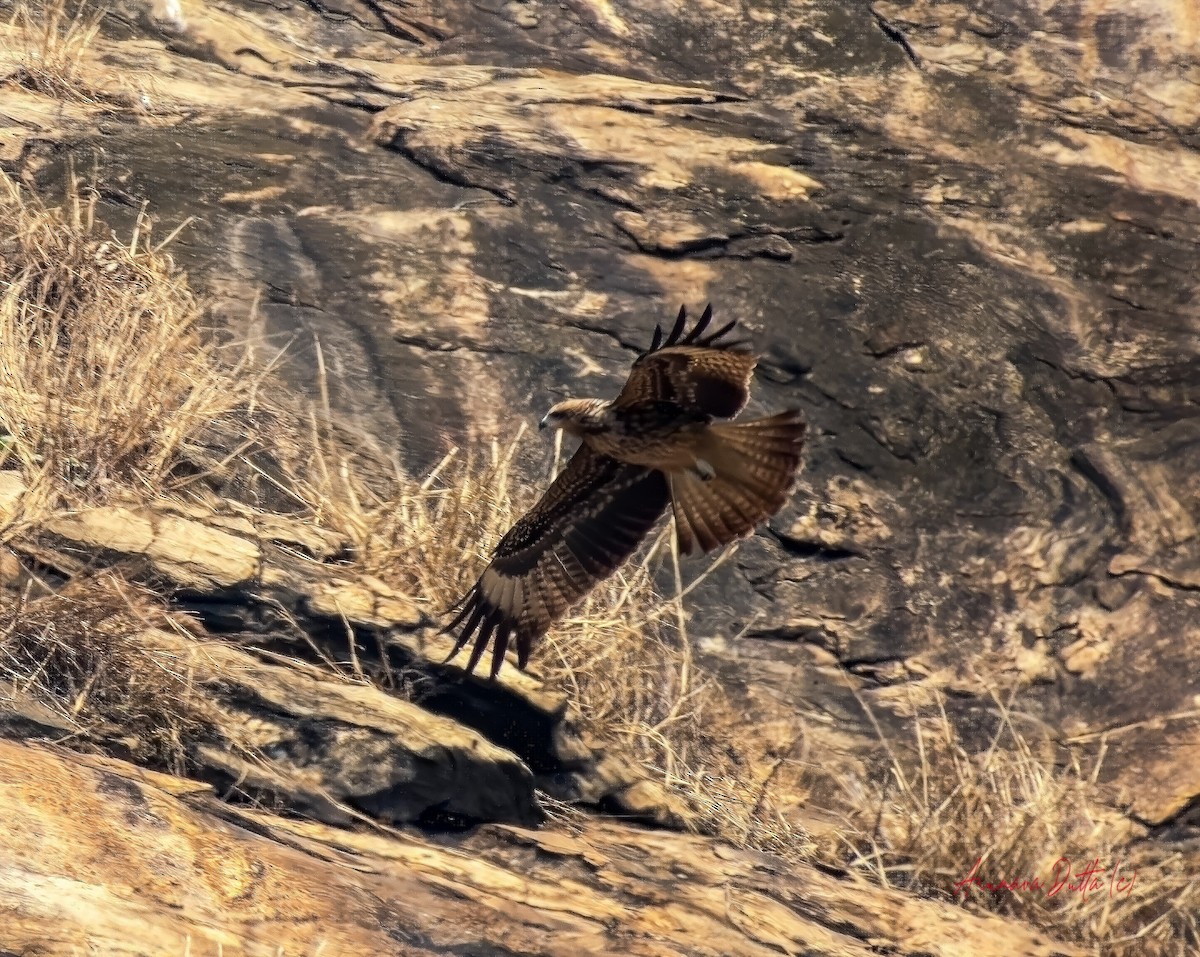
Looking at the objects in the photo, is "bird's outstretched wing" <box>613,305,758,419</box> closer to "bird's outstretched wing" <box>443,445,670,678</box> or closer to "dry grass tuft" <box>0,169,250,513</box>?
"bird's outstretched wing" <box>443,445,670,678</box>

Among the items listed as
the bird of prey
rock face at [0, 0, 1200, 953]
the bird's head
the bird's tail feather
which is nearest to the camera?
the bird of prey

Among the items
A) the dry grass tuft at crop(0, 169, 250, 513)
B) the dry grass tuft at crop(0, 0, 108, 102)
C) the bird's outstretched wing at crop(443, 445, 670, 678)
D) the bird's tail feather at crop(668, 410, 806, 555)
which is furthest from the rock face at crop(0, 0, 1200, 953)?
the bird's tail feather at crop(668, 410, 806, 555)

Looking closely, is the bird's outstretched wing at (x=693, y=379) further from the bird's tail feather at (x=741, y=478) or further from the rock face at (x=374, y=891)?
the rock face at (x=374, y=891)

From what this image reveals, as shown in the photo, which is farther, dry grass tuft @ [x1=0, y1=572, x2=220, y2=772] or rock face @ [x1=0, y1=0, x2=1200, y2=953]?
rock face @ [x1=0, y1=0, x2=1200, y2=953]

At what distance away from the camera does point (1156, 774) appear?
6.75 m

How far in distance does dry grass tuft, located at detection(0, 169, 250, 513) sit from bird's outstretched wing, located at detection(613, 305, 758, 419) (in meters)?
1.91

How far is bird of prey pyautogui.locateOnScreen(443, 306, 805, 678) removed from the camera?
15.6ft

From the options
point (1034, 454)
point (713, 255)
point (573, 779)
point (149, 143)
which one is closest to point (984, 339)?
point (1034, 454)

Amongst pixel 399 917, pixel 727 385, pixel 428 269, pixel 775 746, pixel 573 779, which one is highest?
pixel 727 385

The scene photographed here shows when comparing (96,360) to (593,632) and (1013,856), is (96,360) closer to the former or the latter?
(593,632)

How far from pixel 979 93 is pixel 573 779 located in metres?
4.80

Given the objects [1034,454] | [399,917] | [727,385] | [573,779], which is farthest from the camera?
[1034,454]

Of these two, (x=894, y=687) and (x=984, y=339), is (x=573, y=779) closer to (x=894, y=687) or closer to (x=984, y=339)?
(x=894, y=687)
